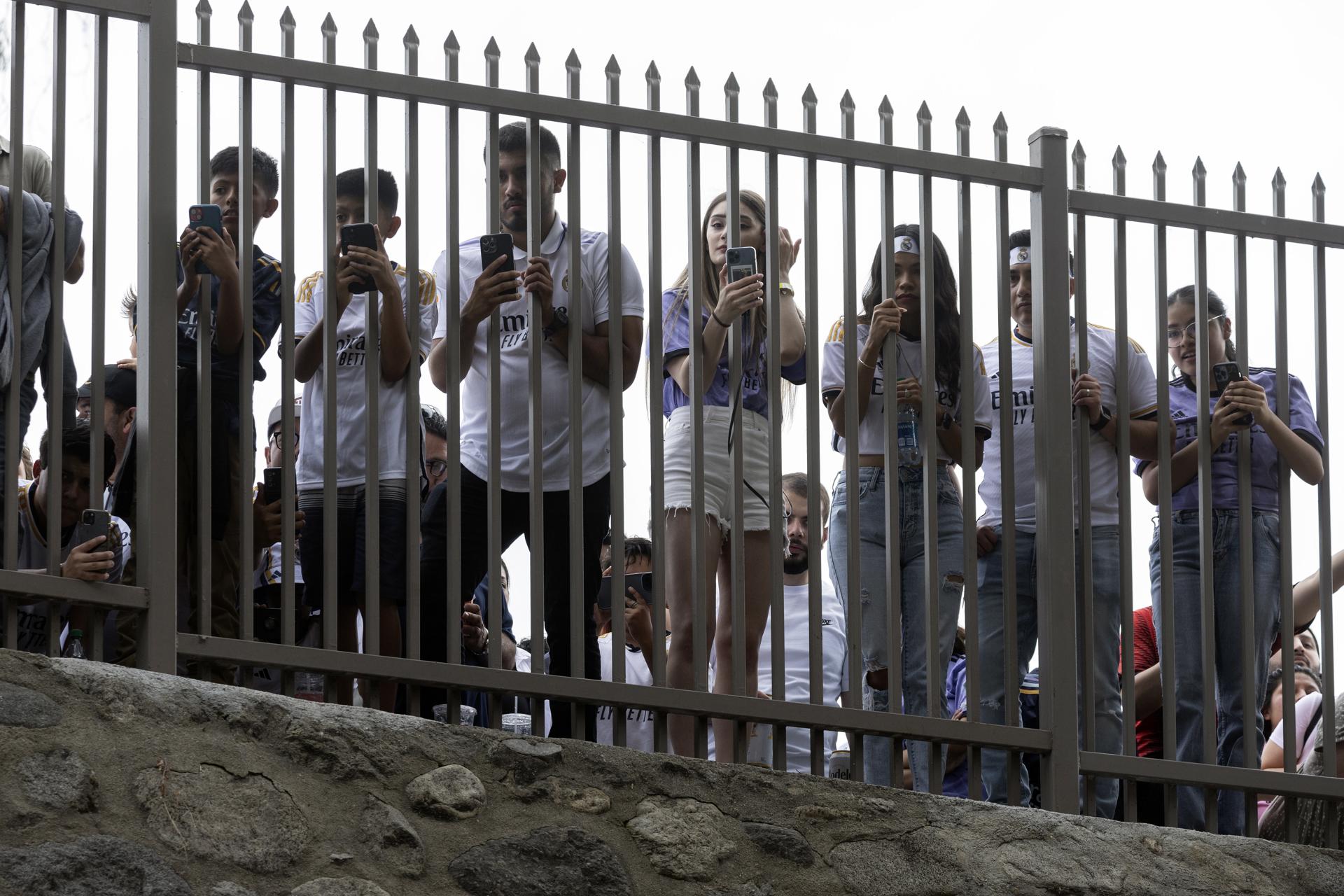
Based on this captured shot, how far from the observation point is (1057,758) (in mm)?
4754

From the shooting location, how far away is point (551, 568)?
178 inches

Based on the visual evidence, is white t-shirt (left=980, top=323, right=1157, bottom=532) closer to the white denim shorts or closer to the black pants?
the white denim shorts

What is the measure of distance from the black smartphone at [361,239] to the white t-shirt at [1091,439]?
5.95 feet

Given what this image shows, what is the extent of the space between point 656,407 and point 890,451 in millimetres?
680

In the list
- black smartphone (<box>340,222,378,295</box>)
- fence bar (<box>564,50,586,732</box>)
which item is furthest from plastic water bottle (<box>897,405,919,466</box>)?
black smartphone (<box>340,222,378,295</box>)

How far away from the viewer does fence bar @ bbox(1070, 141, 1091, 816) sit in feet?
15.9

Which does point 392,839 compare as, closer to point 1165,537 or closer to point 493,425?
point 493,425

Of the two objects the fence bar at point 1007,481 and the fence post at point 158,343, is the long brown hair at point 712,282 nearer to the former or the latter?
the fence bar at point 1007,481

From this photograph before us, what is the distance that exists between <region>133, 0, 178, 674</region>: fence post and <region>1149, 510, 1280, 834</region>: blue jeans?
277 centimetres

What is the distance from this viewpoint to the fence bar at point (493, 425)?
425cm

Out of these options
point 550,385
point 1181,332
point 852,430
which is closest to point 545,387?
point 550,385

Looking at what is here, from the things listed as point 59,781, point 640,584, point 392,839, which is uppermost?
point 640,584

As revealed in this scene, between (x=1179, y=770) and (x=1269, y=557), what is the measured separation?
2.37 ft

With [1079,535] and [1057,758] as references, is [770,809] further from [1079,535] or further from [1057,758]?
[1079,535]
